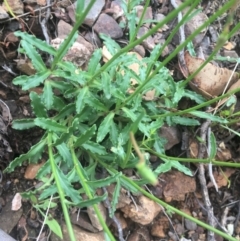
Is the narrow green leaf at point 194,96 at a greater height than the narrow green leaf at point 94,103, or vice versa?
the narrow green leaf at point 194,96

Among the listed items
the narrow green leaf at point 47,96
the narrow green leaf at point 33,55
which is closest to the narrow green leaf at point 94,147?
the narrow green leaf at point 47,96

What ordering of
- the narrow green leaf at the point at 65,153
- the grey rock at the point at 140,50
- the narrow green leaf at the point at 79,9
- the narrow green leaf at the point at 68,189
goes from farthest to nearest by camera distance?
the grey rock at the point at 140,50 < the narrow green leaf at the point at 65,153 < the narrow green leaf at the point at 68,189 < the narrow green leaf at the point at 79,9

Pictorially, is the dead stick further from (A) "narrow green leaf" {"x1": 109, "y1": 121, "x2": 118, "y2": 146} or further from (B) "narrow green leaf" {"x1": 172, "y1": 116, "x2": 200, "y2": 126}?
(A) "narrow green leaf" {"x1": 109, "y1": 121, "x2": 118, "y2": 146}

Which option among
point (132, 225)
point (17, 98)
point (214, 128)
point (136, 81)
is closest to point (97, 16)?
point (136, 81)

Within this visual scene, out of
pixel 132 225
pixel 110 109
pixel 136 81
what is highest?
pixel 136 81

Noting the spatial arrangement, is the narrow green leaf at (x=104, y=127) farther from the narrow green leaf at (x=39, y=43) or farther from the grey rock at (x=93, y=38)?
the grey rock at (x=93, y=38)

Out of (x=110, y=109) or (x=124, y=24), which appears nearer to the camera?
(x=110, y=109)

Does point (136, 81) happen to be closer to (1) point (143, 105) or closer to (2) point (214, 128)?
(1) point (143, 105)
